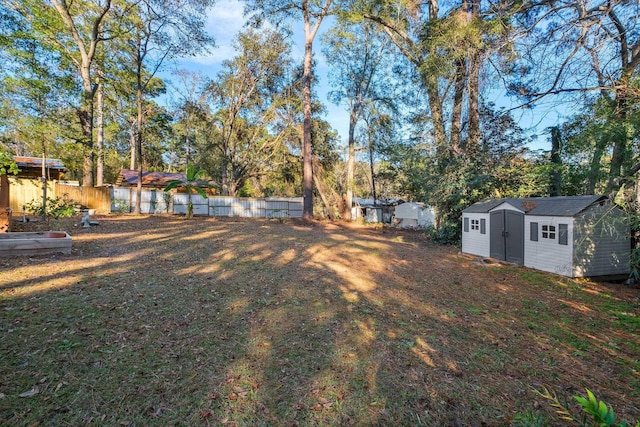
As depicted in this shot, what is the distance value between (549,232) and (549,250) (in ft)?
1.68

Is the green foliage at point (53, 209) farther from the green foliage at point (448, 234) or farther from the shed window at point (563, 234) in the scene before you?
the shed window at point (563, 234)

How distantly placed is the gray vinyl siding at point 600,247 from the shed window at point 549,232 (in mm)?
533

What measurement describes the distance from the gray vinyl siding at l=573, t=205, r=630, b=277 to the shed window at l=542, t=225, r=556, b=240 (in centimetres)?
53

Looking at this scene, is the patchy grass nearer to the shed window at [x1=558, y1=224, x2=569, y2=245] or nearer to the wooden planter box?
the wooden planter box

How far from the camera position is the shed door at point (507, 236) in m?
9.05

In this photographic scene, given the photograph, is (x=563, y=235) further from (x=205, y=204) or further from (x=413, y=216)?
(x=205, y=204)

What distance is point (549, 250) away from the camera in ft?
27.0

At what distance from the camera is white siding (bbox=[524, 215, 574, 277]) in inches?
303

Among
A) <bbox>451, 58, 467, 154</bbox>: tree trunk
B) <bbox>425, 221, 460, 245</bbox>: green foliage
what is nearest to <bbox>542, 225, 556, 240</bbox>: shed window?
<bbox>425, 221, 460, 245</bbox>: green foliage

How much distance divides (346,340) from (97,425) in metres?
2.55

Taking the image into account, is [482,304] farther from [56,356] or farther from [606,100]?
[56,356]

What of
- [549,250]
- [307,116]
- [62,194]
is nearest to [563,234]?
[549,250]

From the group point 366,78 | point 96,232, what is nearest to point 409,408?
point 96,232

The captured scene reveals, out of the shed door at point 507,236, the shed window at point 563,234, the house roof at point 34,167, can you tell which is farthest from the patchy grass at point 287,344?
the house roof at point 34,167
